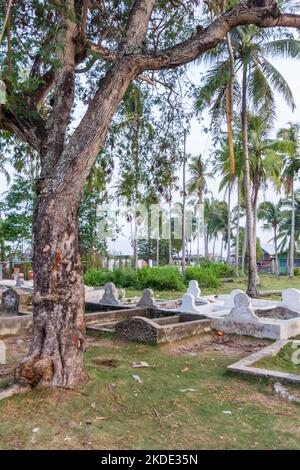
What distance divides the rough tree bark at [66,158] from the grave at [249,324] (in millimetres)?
4830

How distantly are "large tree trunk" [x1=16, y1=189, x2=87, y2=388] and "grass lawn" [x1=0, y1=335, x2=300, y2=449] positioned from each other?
0.24m

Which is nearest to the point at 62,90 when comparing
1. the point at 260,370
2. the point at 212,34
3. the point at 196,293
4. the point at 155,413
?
Result: the point at 212,34

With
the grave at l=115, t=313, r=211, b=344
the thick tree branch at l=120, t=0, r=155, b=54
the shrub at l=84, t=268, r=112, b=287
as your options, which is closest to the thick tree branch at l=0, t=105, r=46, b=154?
the thick tree branch at l=120, t=0, r=155, b=54

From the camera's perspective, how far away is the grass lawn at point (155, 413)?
13.2ft

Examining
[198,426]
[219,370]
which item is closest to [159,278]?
[219,370]

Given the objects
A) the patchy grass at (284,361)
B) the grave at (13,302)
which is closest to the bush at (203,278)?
the grave at (13,302)

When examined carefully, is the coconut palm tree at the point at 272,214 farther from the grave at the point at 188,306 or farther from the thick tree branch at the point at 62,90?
the thick tree branch at the point at 62,90

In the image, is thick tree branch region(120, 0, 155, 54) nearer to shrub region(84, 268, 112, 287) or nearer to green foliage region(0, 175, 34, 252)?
green foliage region(0, 175, 34, 252)

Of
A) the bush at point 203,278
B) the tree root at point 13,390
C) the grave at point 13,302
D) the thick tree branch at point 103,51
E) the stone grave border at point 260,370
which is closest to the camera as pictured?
the tree root at point 13,390

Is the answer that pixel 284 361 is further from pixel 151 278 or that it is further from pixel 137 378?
pixel 151 278

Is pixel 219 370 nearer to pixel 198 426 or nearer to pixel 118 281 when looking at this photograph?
pixel 198 426

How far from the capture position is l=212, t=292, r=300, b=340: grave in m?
8.86

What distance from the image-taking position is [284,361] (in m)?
7.10

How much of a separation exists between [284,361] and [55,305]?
13.7 ft
